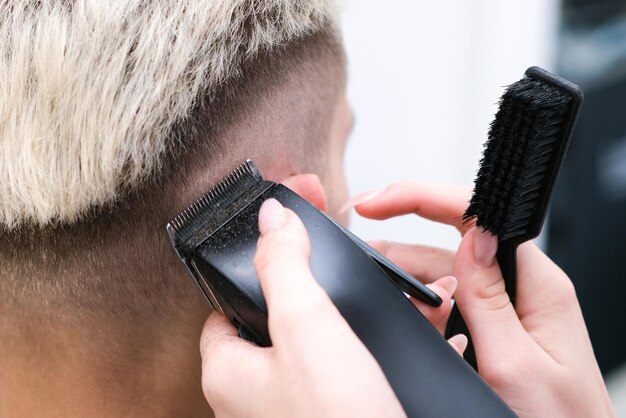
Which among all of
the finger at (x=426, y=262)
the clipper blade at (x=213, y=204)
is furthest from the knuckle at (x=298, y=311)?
the finger at (x=426, y=262)

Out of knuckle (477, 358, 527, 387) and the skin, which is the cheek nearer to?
the skin

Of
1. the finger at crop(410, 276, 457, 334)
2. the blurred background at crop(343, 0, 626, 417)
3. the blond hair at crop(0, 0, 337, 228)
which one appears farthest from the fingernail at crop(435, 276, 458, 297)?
the blurred background at crop(343, 0, 626, 417)

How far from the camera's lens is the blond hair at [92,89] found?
0.53 meters

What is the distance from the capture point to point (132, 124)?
55cm

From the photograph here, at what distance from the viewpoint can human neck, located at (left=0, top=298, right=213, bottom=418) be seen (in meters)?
0.63

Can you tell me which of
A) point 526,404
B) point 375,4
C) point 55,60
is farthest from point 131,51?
point 375,4

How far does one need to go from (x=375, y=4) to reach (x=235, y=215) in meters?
0.63

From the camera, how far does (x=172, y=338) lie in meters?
0.65

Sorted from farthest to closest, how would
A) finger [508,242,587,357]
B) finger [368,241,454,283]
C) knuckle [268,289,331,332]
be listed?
finger [368,241,454,283]
finger [508,242,587,357]
knuckle [268,289,331,332]

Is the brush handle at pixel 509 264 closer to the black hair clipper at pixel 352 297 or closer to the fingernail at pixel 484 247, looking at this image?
the fingernail at pixel 484 247

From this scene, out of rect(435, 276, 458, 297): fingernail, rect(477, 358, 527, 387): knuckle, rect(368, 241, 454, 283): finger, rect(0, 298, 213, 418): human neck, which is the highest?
rect(0, 298, 213, 418): human neck

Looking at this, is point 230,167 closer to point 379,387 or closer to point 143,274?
point 143,274

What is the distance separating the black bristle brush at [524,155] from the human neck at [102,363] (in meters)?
0.27

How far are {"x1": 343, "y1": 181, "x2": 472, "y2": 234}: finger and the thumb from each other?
0.34 ft
